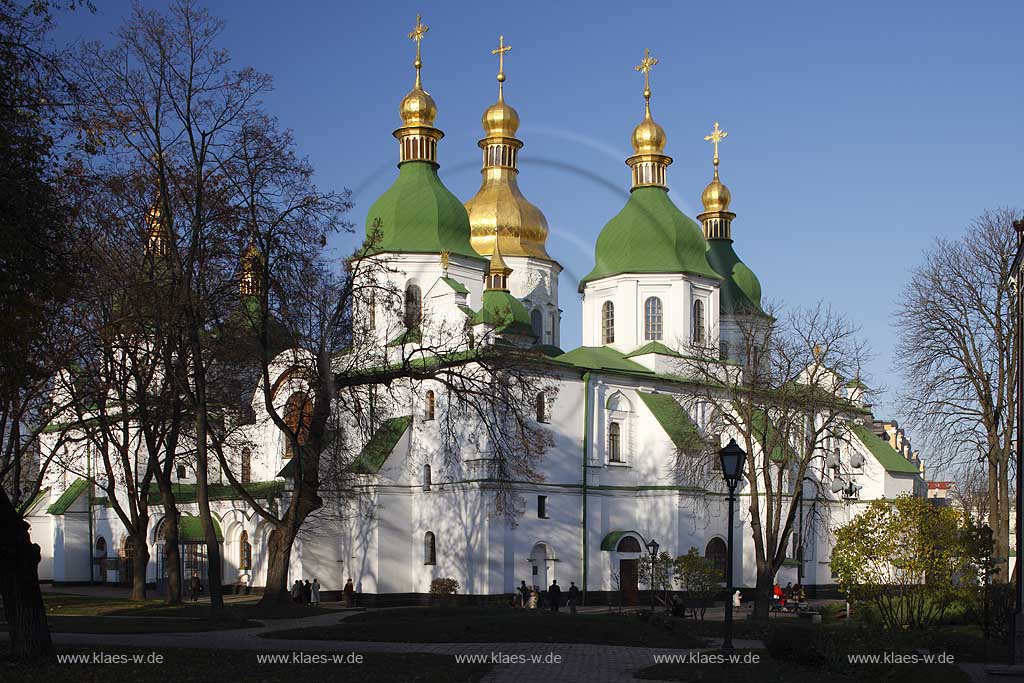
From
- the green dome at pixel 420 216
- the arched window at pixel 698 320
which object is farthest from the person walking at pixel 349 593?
the arched window at pixel 698 320

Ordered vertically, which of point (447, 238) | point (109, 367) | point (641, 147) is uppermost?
point (641, 147)

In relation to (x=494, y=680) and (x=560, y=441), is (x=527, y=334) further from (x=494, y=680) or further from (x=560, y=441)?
(x=494, y=680)

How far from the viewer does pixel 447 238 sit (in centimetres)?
4550

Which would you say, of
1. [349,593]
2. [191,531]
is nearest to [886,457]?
[349,593]

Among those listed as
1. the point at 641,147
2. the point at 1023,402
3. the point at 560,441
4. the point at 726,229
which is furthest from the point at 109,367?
the point at 726,229

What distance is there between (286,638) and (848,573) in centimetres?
1120

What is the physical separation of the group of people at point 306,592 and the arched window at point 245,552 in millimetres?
6439

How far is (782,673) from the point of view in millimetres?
16078

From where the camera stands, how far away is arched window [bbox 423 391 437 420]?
4203cm

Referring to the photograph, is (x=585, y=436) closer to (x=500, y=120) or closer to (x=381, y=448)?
(x=381, y=448)

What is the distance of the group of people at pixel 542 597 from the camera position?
1491 inches

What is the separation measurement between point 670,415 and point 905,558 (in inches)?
893

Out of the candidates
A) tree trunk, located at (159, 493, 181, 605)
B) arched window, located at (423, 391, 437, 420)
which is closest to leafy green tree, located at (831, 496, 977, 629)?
tree trunk, located at (159, 493, 181, 605)

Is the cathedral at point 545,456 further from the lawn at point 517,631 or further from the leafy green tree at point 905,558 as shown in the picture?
the lawn at point 517,631
